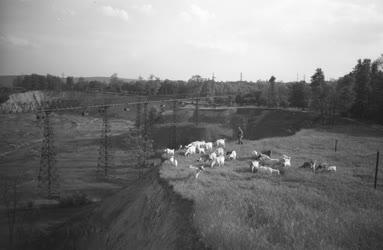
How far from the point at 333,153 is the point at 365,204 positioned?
49.7 feet

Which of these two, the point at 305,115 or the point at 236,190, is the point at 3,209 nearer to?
the point at 236,190

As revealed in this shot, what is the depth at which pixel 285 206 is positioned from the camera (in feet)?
50.3

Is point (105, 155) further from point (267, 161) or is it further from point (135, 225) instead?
point (267, 161)

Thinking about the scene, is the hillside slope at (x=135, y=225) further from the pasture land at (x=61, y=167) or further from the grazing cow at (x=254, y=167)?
the grazing cow at (x=254, y=167)

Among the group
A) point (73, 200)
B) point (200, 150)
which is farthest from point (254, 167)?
point (73, 200)

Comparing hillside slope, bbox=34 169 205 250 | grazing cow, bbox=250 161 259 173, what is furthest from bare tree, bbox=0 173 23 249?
grazing cow, bbox=250 161 259 173

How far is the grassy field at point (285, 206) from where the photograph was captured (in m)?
12.0

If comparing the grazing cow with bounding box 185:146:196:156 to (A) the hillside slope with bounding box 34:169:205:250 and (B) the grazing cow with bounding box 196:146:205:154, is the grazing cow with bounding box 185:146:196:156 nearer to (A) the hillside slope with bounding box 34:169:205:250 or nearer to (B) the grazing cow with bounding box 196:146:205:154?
(B) the grazing cow with bounding box 196:146:205:154

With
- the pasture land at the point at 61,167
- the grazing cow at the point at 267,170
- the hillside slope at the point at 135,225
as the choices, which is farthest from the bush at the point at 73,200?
the grazing cow at the point at 267,170

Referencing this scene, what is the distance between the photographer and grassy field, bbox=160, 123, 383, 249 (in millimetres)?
11984

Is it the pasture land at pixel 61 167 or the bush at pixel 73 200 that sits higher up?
the bush at pixel 73 200

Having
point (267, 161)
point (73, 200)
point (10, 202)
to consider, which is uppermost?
point (267, 161)

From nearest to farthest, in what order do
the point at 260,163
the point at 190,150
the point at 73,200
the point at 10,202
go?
the point at 260,163, the point at 190,150, the point at 73,200, the point at 10,202

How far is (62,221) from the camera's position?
3127 cm
